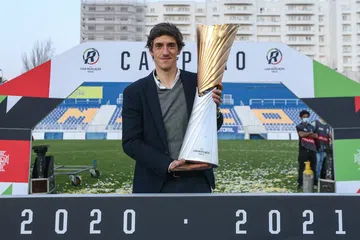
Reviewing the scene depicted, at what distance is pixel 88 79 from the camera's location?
11.0 ft

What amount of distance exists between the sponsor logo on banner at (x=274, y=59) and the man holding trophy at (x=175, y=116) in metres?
2.40

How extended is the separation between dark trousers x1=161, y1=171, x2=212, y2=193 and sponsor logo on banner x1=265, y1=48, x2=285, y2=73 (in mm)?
2550

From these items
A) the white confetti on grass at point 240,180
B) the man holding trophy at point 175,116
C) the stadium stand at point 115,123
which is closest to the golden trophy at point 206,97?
the man holding trophy at point 175,116

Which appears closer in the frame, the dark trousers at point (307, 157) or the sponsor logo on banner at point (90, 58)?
the sponsor logo on banner at point (90, 58)

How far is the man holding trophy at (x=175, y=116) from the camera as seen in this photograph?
996mm

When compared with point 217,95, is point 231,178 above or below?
below

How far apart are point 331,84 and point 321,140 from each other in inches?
81.9

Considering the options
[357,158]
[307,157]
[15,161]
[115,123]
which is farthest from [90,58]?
[115,123]

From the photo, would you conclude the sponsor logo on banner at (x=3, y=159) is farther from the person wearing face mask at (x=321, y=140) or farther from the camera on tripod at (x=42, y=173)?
the person wearing face mask at (x=321, y=140)

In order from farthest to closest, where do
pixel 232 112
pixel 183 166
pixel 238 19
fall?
pixel 238 19
pixel 232 112
pixel 183 166

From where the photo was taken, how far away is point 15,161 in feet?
11.0
